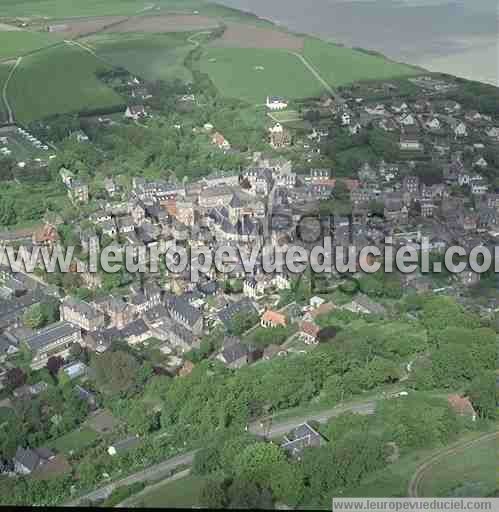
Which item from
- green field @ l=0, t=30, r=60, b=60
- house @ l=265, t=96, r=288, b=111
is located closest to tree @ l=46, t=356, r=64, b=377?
house @ l=265, t=96, r=288, b=111

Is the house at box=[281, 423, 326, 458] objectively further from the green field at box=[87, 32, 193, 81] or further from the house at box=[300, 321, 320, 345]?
the green field at box=[87, 32, 193, 81]

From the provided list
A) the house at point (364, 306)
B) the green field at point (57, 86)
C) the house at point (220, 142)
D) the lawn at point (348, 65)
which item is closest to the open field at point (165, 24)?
the green field at point (57, 86)

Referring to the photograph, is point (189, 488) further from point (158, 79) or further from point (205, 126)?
point (158, 79)

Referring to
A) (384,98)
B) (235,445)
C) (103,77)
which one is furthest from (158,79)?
(235,445)

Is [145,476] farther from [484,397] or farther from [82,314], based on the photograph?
[484,397]

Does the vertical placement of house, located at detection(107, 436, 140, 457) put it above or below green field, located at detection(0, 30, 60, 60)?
below

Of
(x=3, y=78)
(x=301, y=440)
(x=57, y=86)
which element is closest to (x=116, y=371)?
(x=301, y=440)

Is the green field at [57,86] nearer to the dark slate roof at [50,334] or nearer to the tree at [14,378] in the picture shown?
the dark slate roof at [50,334]
